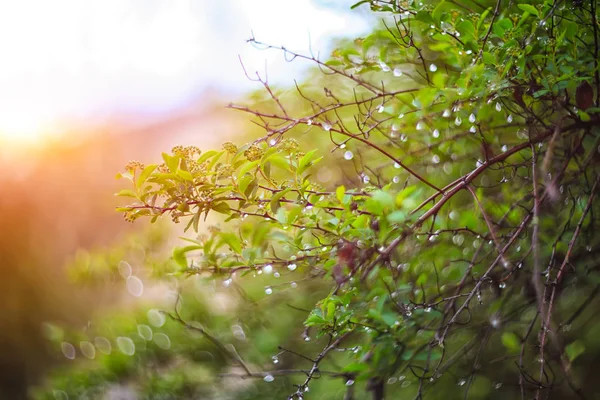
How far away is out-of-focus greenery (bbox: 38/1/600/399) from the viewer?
710 millimetres

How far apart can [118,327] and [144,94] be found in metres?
1.47

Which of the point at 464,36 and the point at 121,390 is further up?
the point at 121,390

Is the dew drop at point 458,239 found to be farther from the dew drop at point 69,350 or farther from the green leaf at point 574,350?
the dew drop at point 69,350

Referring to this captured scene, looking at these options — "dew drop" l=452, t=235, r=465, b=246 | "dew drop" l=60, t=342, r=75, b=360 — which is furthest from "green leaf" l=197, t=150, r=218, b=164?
"dew drop" l=60, t=342, r=75, b=360

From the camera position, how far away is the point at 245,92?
1.60 metres

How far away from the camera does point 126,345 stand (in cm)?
154

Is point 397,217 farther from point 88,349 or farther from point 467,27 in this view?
point 88,349

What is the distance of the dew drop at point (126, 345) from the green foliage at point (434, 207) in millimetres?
743

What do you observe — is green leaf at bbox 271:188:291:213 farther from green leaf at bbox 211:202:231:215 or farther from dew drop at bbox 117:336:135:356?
dew drop at bbox 117:336:135:356

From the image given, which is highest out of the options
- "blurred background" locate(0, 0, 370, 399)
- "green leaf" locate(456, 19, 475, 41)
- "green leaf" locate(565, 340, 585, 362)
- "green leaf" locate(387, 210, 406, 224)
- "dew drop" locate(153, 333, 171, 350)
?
"blurred background" locate(0, 0, 370, 399)

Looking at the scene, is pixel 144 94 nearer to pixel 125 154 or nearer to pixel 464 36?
pixel 125 154

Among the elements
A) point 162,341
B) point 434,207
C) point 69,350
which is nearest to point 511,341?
point 434,207

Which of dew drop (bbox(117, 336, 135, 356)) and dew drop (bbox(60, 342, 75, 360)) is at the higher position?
dew drop (bbox(60, 342, 75, 360))

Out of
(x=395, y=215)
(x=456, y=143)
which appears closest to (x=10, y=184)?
(x=456, y=143)
